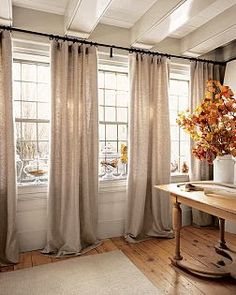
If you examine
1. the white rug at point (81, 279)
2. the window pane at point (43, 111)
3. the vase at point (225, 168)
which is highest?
the window pane at point (43, 111)

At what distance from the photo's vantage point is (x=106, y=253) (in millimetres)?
2771

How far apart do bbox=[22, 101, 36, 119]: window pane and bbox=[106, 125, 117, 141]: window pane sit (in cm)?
103

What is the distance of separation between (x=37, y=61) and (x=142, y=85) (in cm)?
138

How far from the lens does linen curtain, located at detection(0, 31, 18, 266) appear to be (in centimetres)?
256

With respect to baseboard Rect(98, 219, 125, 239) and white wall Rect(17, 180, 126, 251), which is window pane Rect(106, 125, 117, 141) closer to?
white wall Rect(17, 180, 126, 251)

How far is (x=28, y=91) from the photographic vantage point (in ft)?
10.1

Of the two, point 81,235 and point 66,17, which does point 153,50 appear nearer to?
point 66,17

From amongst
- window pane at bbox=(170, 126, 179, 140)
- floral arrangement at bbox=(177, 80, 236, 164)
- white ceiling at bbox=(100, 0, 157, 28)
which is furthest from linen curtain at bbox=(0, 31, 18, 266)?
window pane at bbox=(170, 126, 179, 140)

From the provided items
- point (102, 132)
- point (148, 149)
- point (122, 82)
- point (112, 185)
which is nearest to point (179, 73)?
point (122, 82)

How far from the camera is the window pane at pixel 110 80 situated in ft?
11.4

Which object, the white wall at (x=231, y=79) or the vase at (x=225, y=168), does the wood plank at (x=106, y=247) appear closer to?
the vase at (x=225, y=168)

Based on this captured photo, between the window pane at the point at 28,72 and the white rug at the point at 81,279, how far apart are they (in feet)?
7.35

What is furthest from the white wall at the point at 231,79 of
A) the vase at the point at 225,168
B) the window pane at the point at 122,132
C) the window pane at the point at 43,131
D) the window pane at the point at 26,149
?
the window pane at the point at 26,149

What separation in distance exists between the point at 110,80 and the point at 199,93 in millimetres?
1343
